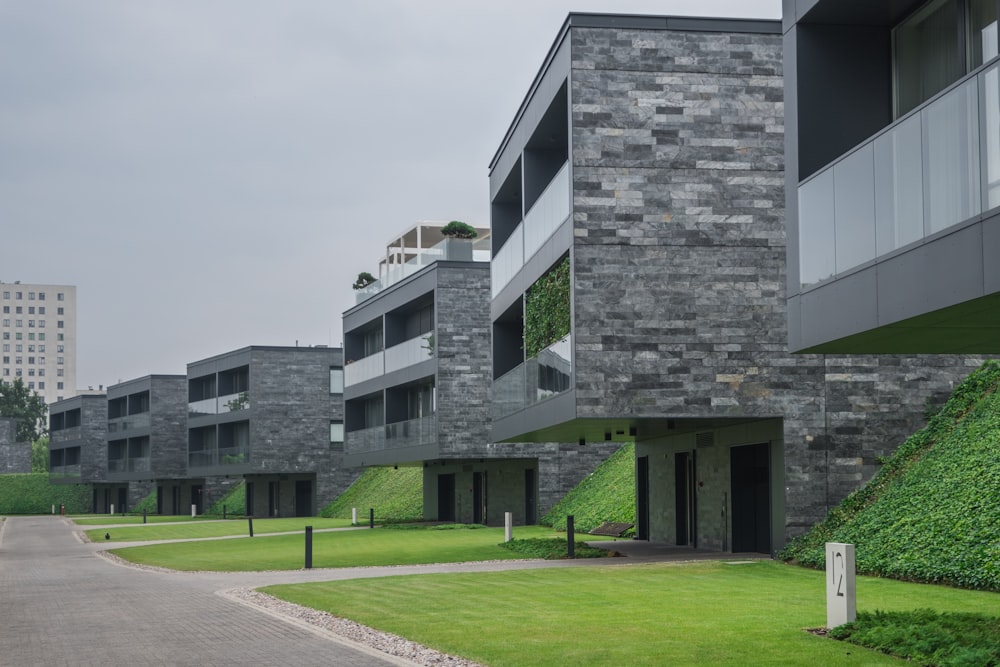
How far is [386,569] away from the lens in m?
23.9

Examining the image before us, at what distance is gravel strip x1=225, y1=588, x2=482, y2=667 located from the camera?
11.3 metres

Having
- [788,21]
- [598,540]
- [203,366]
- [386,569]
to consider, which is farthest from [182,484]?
[788,21]

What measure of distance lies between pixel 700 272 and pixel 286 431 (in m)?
46.5

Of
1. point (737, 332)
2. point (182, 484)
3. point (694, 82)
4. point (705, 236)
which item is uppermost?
point (694, 82)

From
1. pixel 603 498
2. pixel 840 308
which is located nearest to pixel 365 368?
pixel 603 498

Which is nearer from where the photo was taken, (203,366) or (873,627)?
(873,627)

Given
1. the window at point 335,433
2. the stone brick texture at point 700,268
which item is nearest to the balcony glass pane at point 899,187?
the stone brick texture at point 700,268

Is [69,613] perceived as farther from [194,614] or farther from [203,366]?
[203,366]

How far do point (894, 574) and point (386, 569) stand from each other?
1012 centimetres

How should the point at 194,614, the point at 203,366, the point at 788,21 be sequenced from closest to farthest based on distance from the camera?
the point at 788,21
the point at 194,614
the point at 203,366

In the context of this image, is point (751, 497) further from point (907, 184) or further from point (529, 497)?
point (529, 497)

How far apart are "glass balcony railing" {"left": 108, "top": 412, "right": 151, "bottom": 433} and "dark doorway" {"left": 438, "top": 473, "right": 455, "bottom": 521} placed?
130ft

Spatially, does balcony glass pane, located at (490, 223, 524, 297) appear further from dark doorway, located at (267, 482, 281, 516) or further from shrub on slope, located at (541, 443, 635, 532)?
dark doorway, located at (267, 482, 281, 516)

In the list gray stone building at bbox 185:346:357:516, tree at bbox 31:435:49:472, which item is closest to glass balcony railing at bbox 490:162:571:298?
gray stone building at bbox 185:346:357:516
